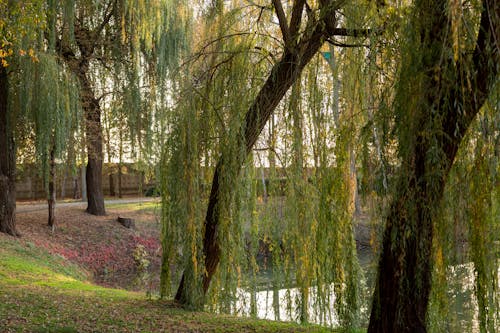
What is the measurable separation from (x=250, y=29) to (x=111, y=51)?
884 centimetres

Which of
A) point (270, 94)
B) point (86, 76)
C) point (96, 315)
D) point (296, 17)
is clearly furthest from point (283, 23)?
point (86, 76)

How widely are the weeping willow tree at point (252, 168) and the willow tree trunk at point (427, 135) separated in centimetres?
135

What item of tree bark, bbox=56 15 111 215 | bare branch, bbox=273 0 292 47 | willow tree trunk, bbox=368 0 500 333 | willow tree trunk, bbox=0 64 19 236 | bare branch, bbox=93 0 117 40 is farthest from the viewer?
bare branch, bbox=93 0 117 40

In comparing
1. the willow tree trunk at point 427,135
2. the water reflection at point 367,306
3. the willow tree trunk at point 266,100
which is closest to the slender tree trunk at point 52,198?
the water reflection at point 367,306

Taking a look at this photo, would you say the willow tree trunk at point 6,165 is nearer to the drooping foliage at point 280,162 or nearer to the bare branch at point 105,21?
the bare branch at point 105,21

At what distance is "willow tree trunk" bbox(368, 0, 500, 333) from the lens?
Answer: 4.17m

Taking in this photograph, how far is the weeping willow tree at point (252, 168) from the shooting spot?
6270mm

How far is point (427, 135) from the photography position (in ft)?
13.8

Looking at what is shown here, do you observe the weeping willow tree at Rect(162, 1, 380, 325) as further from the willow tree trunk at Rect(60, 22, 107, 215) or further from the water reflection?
Answer: the willow tree trunk at Rect(60, 22, 107, 215)

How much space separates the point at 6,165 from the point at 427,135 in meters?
11.2

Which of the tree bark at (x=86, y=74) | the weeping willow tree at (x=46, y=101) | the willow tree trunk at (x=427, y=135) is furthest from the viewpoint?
the tree bark at (x=86, y=74)

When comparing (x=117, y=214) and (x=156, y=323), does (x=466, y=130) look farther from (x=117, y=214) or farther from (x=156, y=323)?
(x=117, y=214)

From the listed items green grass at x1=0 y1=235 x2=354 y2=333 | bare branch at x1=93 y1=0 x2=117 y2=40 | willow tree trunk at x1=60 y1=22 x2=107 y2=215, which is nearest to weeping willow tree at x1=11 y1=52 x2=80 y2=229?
willow tree trunk at x1=60 y1=22 x2=107 y2=215

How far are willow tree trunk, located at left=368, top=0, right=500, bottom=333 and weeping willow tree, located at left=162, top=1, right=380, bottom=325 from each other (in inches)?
53.1
